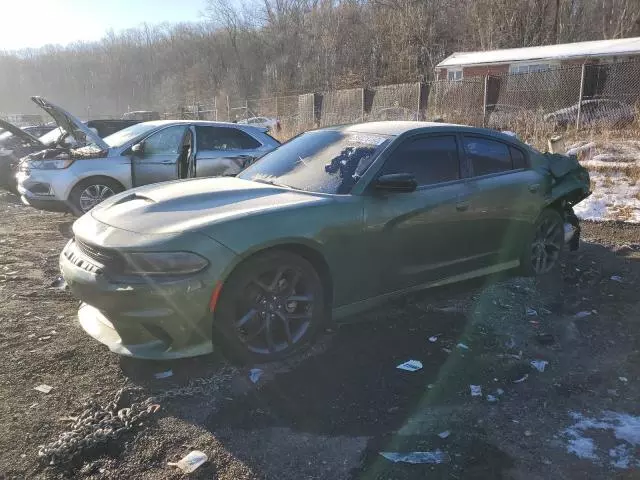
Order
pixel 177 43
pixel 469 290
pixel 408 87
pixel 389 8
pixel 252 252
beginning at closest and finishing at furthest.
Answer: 1. pixel 252 252
2. pixel 469 290
3. pixel 408 87
4. pixel 389 8
5. pixel 177 43

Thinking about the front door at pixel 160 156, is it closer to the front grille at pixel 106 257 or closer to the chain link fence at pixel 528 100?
the front grille at pixel 106 257

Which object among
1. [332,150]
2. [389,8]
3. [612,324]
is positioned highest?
[389,8]

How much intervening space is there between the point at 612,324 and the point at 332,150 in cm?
281

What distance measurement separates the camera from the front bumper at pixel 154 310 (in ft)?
10.2

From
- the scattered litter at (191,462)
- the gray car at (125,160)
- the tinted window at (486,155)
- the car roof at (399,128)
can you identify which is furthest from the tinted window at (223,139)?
the scattered litter at (191,462)

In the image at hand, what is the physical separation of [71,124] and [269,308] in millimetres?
6340

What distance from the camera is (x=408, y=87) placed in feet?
60.8

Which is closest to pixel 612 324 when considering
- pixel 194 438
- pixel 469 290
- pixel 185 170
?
pixel 469 290

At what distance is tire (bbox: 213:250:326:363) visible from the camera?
10.8 feet

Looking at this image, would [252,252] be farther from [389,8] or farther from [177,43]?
[177,43]

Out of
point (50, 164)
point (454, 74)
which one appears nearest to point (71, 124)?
point (50, 164)

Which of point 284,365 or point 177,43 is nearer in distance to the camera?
point 284,365

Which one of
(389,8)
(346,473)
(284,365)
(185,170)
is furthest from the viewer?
(389,8)

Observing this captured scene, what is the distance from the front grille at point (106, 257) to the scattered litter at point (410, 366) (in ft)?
6.42
